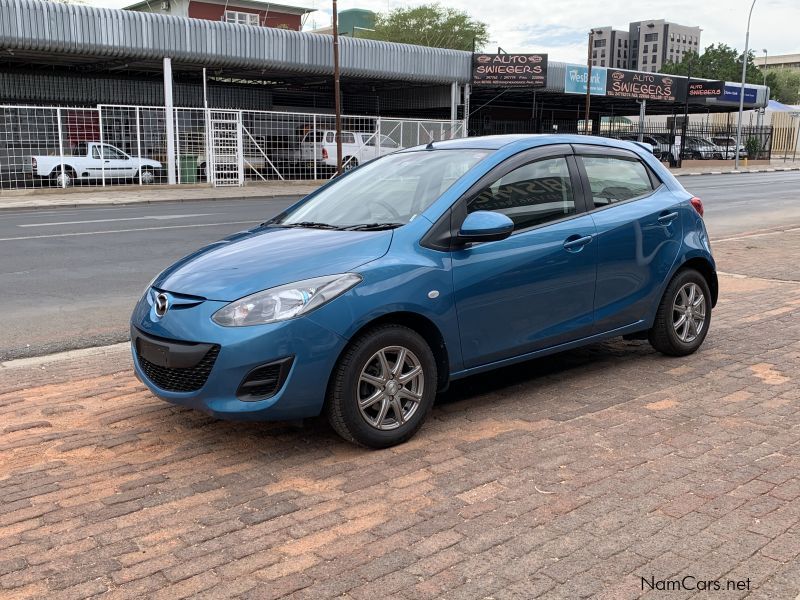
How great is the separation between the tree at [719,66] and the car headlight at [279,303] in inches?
3603

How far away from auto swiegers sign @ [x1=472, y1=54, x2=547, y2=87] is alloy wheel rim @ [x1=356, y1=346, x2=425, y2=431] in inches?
1344

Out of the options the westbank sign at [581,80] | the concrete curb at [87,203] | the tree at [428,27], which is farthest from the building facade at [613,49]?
the concrete curb at [87,203]

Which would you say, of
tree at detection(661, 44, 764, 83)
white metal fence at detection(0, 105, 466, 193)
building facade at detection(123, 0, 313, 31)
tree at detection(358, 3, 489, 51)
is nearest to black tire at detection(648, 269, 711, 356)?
white metal fence at detection(0, 105, 466, 193)

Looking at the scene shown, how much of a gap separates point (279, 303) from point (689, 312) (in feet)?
11.3

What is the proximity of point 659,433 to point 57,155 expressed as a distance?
24.8 metres

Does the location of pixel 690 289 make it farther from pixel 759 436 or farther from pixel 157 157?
pixel 157 157

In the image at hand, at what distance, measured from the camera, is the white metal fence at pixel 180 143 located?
24875 mm

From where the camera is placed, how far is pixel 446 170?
4.83m

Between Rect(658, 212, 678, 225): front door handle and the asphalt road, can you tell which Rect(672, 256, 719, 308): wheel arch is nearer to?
Rect(658, 212, 678, 225): front door handle

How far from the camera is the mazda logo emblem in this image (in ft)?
13.3

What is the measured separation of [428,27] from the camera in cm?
7688

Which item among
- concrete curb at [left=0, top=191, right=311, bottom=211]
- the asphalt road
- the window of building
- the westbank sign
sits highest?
the window of building

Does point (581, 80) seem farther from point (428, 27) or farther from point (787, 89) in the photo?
point (787, 89)

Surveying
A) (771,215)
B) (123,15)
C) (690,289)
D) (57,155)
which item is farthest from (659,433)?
(123,15)
